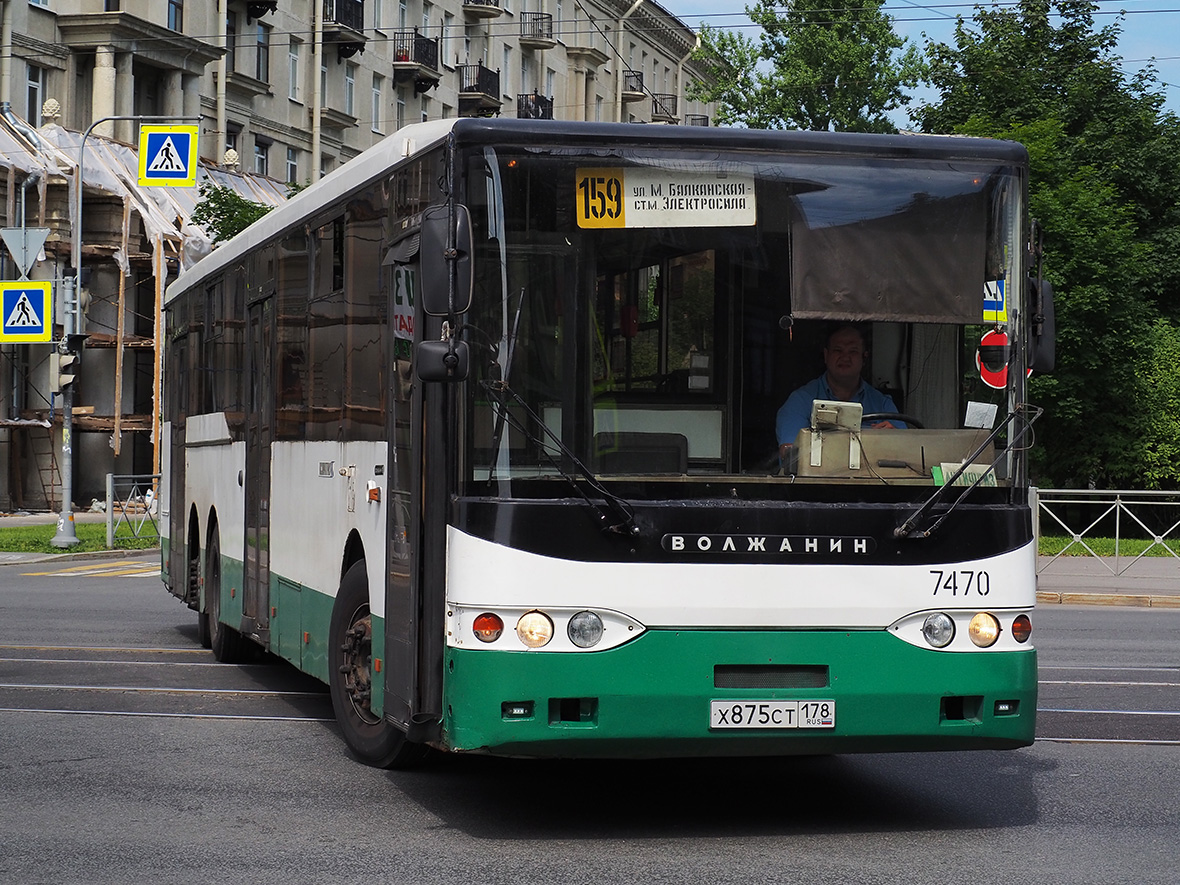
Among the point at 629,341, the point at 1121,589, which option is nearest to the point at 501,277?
the point at 629,341

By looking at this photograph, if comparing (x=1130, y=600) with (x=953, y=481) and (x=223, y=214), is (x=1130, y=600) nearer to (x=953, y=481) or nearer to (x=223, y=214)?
(x=953, y=481)

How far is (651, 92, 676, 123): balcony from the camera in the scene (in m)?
71.5

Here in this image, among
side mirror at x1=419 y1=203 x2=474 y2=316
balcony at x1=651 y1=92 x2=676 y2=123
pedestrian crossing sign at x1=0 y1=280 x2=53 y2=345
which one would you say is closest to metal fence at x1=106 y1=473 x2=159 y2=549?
pedestrian crossing sign at x1=0 y1=280 x2=53 y2=345

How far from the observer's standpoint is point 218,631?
12.7 metres

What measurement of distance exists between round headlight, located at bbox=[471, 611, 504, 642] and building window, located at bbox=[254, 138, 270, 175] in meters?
43.9

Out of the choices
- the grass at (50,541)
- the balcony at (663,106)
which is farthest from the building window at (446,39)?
the grass at (50,541)

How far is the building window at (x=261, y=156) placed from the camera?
49.2 metres

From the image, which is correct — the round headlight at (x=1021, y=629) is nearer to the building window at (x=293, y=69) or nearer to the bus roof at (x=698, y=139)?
the bus roof at (x=698, y=139)

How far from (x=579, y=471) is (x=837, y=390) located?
3.58 ft

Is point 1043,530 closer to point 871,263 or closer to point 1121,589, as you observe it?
point 1121,589

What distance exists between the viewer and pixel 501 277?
22.3 ft

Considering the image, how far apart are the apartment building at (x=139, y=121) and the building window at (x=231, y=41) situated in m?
0.05

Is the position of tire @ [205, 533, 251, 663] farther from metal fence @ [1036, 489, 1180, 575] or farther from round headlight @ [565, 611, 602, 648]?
metal fence @ [1036, 489, 1180, 575]

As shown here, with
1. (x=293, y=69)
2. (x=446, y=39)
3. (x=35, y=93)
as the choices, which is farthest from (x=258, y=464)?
(x=446, y=39)
